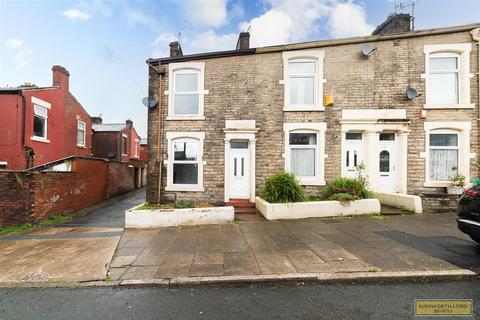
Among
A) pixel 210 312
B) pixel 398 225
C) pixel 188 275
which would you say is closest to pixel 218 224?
pixel 188 275

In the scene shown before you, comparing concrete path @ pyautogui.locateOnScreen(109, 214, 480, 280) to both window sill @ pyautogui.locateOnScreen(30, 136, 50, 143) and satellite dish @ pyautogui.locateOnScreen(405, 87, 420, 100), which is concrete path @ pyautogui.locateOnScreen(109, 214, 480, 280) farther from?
window sill @ pyautogui.locateOnScreen(30, 136, 50, 143)

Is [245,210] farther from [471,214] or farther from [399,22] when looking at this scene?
[399,22]

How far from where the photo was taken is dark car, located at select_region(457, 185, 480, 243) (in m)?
4.51

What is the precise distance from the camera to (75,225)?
8.63m

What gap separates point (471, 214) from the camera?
182 inches

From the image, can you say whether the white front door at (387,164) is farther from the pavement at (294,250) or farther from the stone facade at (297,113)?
the pavement at (294,250)

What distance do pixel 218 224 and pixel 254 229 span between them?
1.30 meters

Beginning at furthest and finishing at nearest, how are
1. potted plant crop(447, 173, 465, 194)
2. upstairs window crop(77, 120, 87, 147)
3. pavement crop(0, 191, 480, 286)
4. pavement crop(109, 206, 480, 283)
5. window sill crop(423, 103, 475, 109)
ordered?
upstairs window crop(77, 120, 87, 147)
window sill crop(423, 103, 475, 109)
potted plant crop(447, 173, 465, 194)
pavement crop(109, 206, 480, 283)
pavement crop(0, 191, 480, 286)

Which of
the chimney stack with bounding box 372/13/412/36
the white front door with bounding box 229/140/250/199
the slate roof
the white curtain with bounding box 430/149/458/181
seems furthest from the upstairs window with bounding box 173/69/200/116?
the slate roof

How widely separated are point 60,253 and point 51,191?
5.54m

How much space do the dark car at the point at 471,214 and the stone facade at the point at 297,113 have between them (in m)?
4.83

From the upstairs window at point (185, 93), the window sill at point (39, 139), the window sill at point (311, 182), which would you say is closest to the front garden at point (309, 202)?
the window sill at point (311, 182)

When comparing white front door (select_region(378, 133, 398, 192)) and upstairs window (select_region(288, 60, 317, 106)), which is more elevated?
upstairs window (select_region(288, 60, 317, 106))

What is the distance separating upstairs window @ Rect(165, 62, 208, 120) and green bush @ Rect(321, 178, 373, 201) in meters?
6.15
